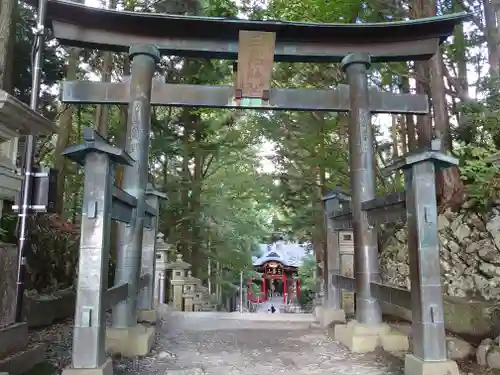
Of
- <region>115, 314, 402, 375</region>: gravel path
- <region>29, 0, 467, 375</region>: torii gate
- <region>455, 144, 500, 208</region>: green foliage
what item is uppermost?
<region>29, 0, 467, 375</region>: torii gate

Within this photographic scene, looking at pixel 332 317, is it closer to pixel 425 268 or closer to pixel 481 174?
pixel 425 268

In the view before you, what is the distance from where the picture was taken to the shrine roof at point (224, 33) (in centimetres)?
651

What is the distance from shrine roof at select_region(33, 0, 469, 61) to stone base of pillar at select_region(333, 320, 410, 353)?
4357mm

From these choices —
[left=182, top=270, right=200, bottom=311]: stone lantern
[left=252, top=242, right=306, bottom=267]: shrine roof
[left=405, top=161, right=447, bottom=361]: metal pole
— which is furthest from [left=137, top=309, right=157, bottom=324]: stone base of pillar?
[left=252, top=242, right=306, bottom=267]: shrine roof

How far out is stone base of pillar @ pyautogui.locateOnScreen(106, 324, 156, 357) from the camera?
5465 millimetres

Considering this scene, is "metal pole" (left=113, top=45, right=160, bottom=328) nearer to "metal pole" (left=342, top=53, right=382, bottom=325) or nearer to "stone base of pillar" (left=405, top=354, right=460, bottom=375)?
"metal pole" (left=342, top=53, right=382, bottom=325)

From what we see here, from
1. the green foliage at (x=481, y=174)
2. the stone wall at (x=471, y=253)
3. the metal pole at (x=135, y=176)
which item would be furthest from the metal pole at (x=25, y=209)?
the green foliage at (x=481, y=174)

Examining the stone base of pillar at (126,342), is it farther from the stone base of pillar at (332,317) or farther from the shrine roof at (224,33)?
the shrine roof at (224,33)

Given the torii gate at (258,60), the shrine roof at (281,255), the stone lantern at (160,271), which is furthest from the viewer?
the shrine roof at (281,255)

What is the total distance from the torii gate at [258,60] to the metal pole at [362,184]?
0.05 ft

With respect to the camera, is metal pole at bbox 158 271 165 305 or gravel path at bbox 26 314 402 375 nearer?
gravel path at bbox 26 314 402 375

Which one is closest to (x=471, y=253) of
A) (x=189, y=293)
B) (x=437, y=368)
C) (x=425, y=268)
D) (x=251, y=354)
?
(x=425, y=268)

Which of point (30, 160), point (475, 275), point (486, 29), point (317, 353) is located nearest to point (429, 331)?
point (317, 353)

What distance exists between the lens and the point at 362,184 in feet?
21.2
